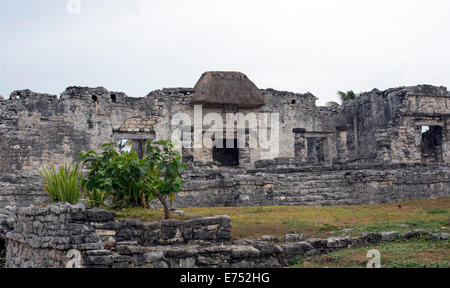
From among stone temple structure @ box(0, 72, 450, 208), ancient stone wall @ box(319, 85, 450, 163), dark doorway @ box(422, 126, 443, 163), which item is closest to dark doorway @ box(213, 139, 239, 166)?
stone temple structure @ box(0, 72, 450, 208)

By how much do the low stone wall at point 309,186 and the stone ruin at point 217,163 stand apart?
0.10 ft

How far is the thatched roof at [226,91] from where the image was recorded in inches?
910

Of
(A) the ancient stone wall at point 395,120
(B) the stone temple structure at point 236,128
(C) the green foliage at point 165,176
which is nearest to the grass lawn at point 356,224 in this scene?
(C) the green foliage at point 165,176

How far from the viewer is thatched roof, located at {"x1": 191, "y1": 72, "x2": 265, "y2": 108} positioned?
75.9 ft

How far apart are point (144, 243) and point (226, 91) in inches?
637

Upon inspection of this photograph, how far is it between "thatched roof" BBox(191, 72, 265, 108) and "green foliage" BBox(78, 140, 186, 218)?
14194mm

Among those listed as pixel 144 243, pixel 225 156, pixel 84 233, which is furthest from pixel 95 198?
pixel 225 156

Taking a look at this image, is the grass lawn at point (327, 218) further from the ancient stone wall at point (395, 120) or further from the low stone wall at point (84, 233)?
the ancient stone wall at point (395, 120)

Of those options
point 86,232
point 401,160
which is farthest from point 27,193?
point 401,160

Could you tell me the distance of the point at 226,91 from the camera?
23.5m

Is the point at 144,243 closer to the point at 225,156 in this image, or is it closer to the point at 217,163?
the point at 217,163

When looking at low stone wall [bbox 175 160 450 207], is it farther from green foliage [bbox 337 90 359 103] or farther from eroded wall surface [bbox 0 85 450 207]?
green foliage [bbox 337 90 359 103]
